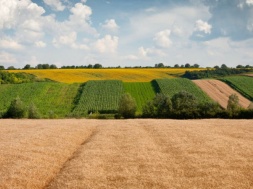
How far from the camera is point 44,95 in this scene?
95625 mm

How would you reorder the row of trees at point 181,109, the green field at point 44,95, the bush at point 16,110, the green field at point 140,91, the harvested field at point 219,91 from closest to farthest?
the row of trees at point 181,109, the bush at point 16,110, the green field at point 44,95, the harvested field at point 219,91, the green field at point 140,91

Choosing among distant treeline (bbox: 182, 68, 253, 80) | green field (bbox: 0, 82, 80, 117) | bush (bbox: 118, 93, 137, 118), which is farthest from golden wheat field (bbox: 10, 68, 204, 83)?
bush (bbox: 118, 93, 137, 118)

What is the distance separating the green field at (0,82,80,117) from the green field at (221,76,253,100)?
48804mm

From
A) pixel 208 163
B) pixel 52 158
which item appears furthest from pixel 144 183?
pixel 52 158

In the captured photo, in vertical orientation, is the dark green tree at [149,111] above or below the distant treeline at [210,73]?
below

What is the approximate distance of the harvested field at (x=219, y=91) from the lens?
8632 centimetres

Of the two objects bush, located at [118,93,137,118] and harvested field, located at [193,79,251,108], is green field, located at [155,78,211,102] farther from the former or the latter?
bush, located at [118,93,137,118]

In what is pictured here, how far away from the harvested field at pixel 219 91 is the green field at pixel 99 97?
82.6 ft

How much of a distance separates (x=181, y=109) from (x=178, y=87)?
44023 mm

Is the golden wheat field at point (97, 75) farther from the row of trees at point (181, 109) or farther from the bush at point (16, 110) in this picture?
the bush at point (16, 110)

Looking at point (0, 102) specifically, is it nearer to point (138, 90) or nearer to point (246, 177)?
point (138, 90)

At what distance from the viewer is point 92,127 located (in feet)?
99.7

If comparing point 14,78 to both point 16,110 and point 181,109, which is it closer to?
point 16,110

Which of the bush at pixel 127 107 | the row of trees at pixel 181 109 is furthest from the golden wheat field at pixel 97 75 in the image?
the bush at pixel 127 107
